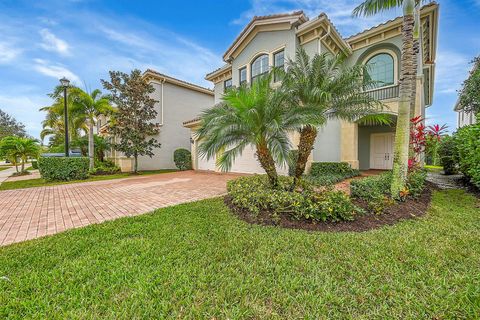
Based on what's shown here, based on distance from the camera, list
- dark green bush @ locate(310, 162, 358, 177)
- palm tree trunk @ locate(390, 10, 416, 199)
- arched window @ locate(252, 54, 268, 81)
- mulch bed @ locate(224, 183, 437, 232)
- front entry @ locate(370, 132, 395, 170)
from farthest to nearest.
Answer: front entry @ locate(370, 132, 395, 170), arched window @ locate(252, 54, 268, 81), dark green bush @ locate(310, 162, 358, 177), palm tree trunk @ locate(390, 10, 416, 199), mulch bed @ locate(224, 183, 437, 232)

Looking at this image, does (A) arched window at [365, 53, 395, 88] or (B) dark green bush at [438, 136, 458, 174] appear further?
(A) arched window at [365, 53, 395, 88]

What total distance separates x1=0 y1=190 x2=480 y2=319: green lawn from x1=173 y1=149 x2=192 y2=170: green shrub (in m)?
14.1

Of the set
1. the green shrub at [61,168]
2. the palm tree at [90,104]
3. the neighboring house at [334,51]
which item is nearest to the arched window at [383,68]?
the neighboring house at [334,51]

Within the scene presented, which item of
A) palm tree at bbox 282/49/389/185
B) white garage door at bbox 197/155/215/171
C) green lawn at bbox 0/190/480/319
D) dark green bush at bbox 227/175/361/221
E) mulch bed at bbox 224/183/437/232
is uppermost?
palm tree at bbox 282/49/389/185

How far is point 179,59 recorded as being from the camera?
16.0m

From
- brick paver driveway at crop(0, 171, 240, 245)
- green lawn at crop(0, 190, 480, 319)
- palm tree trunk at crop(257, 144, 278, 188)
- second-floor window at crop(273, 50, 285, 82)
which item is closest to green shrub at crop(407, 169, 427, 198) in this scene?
green lawn at crop(0, 190, 480, 319)

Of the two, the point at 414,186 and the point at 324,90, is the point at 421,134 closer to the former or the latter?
the point at 414,186

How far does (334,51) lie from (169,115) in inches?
563

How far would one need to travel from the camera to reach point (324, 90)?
6.33 meters

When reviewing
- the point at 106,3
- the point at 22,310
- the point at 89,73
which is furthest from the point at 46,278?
the point at 89,73

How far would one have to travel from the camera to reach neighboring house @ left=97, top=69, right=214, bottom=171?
60.3 ft

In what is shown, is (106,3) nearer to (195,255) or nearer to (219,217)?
(219,217)

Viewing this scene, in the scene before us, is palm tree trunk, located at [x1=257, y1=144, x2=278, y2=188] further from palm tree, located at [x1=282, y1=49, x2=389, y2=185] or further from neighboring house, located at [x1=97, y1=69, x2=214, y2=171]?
neighboring house, located at [x1=97, y1=69, x2=214, y2=171]

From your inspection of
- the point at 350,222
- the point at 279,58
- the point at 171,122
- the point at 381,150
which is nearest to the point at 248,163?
the point at 279,58
